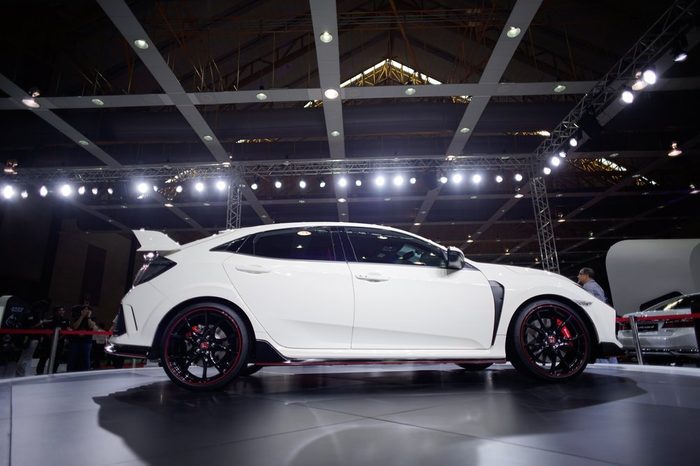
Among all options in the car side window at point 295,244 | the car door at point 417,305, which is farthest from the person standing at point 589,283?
the car side window at point 295,244

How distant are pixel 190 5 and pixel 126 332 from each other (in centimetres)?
786

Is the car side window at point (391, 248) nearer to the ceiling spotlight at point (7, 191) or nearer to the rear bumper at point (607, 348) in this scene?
the rear bumper at point (607, 348)

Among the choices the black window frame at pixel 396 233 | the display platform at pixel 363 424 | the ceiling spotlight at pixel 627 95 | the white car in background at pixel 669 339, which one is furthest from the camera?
the ceiling spotlight at pixel 627 95

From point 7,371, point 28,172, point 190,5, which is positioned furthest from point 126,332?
point 28,172

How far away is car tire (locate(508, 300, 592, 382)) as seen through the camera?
305cm

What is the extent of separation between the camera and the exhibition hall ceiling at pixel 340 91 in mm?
7984

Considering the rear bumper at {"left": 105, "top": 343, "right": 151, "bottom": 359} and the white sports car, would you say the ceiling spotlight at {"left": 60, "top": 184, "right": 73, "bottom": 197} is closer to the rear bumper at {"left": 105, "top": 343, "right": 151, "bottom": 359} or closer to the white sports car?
the white sports car

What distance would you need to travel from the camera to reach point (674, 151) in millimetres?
10922

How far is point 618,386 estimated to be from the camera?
9.70 feet

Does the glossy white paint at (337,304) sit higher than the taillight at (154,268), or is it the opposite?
the taillight at (154,268)

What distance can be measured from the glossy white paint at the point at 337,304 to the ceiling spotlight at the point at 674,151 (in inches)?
433

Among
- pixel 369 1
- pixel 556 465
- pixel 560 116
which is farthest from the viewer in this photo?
pixel 369 1

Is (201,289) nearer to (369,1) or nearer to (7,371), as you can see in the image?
(7,371)

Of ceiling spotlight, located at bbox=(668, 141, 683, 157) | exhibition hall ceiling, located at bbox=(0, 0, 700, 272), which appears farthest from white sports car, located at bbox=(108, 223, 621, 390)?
ceiling spotlight, located at bbox=(668, 141, 683, 157)
